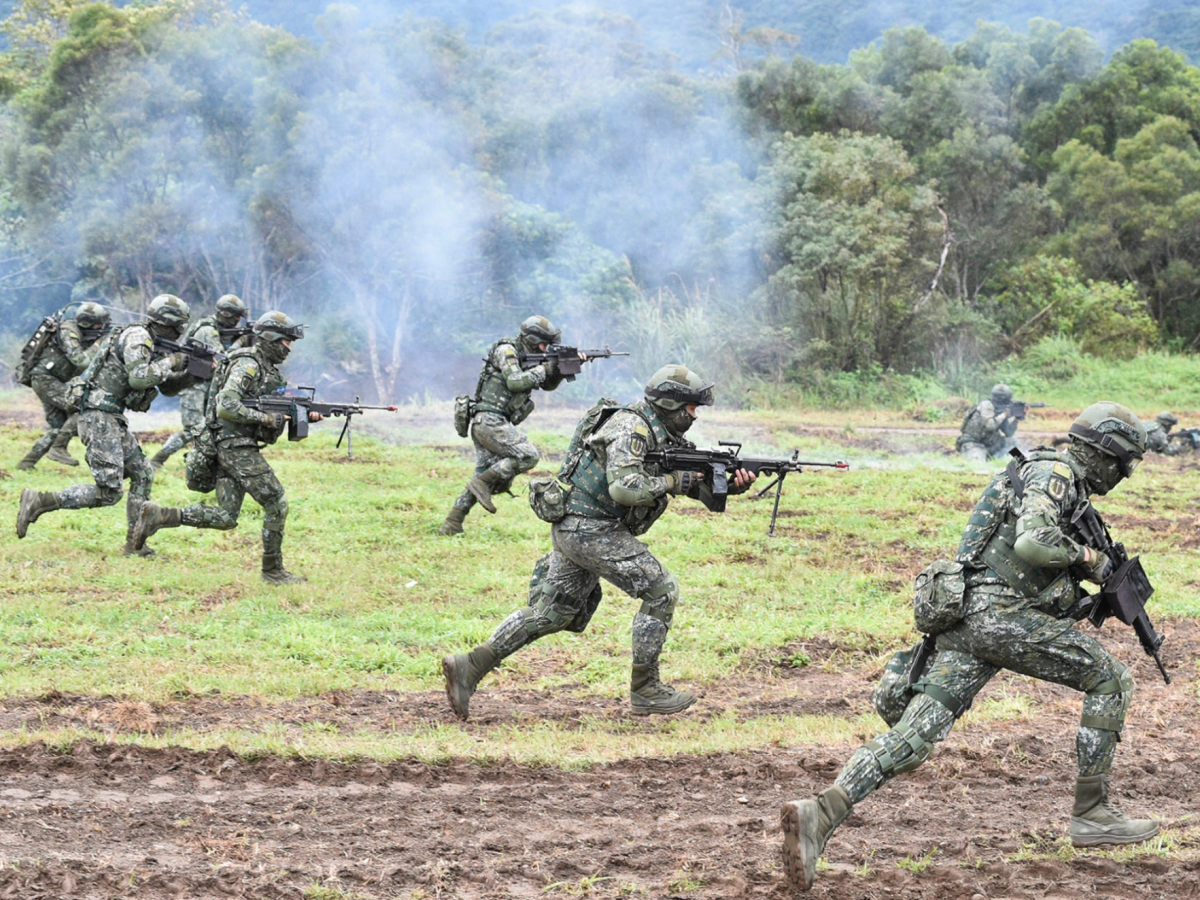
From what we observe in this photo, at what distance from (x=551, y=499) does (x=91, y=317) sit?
8573 millimetres

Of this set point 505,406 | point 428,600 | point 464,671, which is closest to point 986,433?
point 505,406

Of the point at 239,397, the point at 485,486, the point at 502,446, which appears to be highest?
the point at 239,397

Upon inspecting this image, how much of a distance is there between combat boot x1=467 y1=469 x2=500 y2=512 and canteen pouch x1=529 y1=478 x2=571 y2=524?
4.97 meters

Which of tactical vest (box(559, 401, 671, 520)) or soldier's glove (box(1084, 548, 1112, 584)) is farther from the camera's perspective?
tactical vest (box(559, 401, 671, 520))

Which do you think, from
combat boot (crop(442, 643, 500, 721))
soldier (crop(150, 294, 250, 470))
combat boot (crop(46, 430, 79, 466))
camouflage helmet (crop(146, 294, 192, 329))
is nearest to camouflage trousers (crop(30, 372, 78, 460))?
combat boot (crop(46, 430, 79, 466))

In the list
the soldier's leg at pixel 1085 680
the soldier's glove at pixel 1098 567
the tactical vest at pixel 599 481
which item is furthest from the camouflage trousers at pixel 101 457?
the soldier's glove at pixel 1098 567

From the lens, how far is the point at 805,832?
474 centimetres

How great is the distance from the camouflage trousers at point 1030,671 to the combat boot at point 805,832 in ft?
1.58

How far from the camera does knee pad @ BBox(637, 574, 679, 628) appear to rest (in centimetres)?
705

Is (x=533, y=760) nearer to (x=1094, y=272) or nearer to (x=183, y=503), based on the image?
(x=183, y=503)

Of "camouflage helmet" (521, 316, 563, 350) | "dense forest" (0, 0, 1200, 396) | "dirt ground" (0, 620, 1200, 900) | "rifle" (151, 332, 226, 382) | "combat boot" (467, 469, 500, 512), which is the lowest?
"dirt ground" (0, 620, 1200, 900)

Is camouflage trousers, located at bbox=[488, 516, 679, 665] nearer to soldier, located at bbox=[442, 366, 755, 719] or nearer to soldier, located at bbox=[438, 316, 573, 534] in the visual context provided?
soldier, located at bbox=[442, 366, 755, 719]

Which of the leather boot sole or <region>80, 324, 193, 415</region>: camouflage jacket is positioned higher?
<region>80, 324, 193, 415</region>: camouflage jacket

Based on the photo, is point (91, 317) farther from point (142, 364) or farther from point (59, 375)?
point (142, 364)
